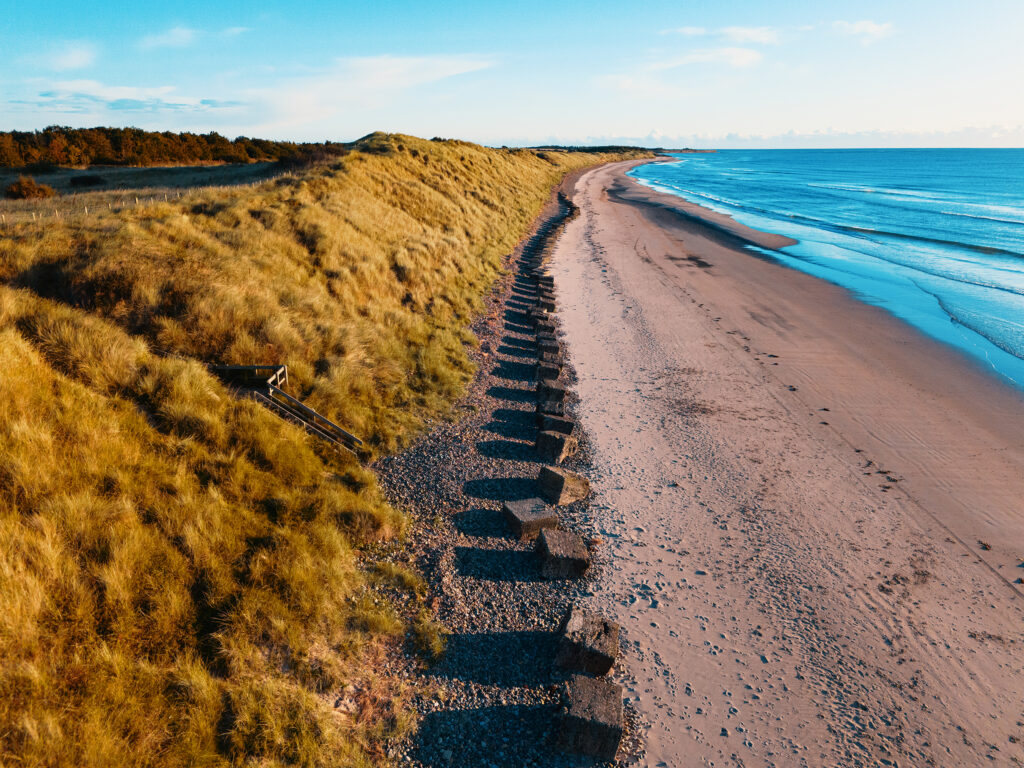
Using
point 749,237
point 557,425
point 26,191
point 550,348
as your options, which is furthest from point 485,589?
point 749,237

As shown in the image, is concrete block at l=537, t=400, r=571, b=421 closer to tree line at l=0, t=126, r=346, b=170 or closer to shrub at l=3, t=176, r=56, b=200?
shrub at l=3, t=176, r=56, b=200

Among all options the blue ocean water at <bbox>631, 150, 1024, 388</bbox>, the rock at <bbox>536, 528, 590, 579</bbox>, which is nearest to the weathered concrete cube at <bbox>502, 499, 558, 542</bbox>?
the rock at <bbox>536, 528, 590, 579</bbox>

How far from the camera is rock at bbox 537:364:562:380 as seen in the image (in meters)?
12.8

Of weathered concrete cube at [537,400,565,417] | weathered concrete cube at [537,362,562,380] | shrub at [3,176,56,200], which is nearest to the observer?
weathered concrete cube at [537,400,565,417]

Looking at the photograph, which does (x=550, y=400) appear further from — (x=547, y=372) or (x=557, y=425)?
(x=557, y=425)

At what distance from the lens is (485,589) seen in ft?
21.7

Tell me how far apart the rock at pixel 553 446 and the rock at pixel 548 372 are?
325 centimetres

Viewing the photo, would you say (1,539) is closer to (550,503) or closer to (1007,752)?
(550,503)

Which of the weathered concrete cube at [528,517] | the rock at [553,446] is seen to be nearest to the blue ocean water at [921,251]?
the rock at [553,446]

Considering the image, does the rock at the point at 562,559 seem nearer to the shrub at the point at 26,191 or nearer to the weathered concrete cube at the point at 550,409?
the weathered concrete cube at the point at 550,409

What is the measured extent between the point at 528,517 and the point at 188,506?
441 cm

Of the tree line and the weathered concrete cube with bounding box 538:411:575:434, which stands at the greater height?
the tree line

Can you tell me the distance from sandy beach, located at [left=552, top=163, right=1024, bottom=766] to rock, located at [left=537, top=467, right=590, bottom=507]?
50 cm

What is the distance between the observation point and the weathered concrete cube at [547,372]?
1276cm
